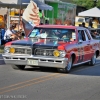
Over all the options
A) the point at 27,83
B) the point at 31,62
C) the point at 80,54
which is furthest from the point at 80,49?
the point at 27,83

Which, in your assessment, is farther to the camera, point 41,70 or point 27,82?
A: point 41,70

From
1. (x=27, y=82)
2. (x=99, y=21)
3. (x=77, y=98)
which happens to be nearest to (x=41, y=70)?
(x=27, y=82)

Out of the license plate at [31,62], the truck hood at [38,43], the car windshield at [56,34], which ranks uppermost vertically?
the car windshield at [56,34]

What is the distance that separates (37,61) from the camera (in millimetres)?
11250

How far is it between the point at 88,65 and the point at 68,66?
2.94 m

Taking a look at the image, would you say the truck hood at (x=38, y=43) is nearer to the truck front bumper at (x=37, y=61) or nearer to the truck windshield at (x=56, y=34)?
the truck front bumper at (x=37, y=61)

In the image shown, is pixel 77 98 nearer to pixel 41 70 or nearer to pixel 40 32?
pixel 41 70

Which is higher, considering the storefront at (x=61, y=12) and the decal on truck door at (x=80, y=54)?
the storefront at (x=61, y=12)

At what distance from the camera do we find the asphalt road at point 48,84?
8.12 meters

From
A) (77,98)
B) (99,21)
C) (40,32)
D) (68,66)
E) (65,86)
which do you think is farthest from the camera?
(99,21)

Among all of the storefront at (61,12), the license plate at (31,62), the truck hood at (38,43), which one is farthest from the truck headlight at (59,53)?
the storefront at (61,12)

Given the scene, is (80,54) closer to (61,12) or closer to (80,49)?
(80,49)

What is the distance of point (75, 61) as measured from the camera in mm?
12336

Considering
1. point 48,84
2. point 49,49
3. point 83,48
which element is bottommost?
point 48,84
